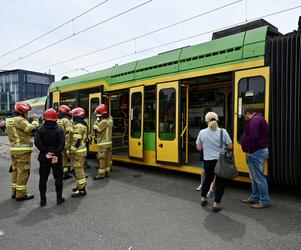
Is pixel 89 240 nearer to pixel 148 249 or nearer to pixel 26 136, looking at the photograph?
pixel 148 249

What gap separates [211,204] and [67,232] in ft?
8.23

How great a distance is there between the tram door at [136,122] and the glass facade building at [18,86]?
50.6 m

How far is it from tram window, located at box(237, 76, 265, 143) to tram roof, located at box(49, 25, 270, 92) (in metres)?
0.42

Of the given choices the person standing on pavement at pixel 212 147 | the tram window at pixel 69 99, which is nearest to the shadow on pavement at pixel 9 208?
the person standing on pavement at pixel 212 147

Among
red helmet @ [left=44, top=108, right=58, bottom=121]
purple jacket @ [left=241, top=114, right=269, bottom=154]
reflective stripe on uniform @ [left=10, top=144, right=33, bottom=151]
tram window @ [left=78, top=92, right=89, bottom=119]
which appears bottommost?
reflective stripe on uniform @ [left=10, top=144, right=33, bottom=151]

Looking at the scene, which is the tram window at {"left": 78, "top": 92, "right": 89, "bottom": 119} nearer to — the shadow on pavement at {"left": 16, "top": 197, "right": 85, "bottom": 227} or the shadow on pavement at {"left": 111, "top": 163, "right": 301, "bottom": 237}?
the shadow on pavement at {"left": 111, "top": 163, "right": 301, "bottom": 237}

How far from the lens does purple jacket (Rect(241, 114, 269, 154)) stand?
15.4 feet

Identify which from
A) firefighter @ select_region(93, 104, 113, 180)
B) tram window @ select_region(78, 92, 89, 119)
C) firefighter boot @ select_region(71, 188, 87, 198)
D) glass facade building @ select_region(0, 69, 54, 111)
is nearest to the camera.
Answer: firefighter boot @ select_region(71, 188, 87, 198)

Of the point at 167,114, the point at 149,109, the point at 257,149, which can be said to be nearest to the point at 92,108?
the point at 149,109

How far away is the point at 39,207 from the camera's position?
209 inches

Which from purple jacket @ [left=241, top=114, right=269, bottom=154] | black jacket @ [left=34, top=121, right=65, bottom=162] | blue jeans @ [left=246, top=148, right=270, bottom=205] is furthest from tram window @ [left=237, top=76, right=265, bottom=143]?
black jacket @ [left=34, top=121, right=65, bottom=162]

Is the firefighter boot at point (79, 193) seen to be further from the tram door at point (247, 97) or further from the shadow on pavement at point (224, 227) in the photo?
the tram door at point (247, 97)

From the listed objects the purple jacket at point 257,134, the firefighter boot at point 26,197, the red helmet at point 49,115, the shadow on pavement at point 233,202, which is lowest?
the firefighter boot at point 26,197

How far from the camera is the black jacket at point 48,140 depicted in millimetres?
5328
